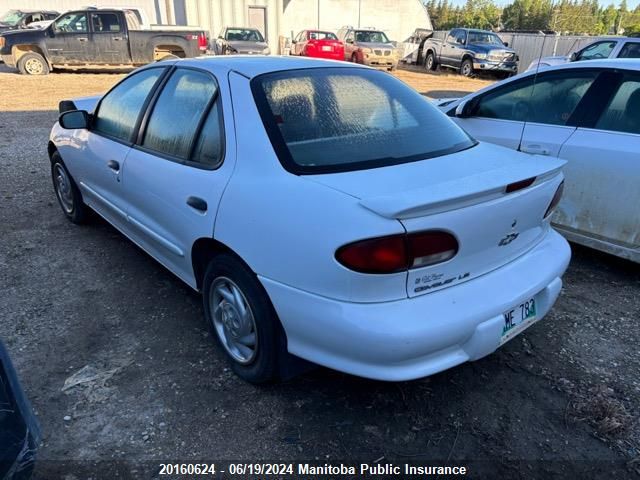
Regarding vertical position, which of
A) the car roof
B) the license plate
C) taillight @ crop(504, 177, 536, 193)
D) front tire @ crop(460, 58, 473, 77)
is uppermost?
the car roof

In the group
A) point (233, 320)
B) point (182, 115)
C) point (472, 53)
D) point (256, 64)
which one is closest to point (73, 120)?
point (182, 115)

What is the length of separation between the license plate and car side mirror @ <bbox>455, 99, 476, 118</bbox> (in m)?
2.45

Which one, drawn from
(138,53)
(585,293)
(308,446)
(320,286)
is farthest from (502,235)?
(138,53)

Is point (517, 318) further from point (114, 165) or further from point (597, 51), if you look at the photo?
point (597, 51)

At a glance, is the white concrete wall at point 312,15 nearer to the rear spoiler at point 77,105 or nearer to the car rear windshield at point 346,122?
the rear spoiler at point 77,105

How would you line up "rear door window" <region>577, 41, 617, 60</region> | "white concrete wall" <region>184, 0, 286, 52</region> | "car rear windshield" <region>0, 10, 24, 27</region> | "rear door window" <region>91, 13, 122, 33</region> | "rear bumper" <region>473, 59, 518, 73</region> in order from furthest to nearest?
"white concrete wall" <region>184, 0, 286, 52</region> < "car rear windshield" <region>0, 10, 24, 27</region> < "rear bumper" <region>473, 59, 518, 73</region> < "rear door window" <region>91, 13, 122, 33</region> < "rear door window" <region>577, 41, 617, 60</region>

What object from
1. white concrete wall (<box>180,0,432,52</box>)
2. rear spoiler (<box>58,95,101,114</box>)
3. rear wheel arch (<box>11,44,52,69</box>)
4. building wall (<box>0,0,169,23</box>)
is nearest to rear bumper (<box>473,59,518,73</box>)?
white concrete wall (<box>180,0,432,52</box>)

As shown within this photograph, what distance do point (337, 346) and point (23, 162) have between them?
6333 mm

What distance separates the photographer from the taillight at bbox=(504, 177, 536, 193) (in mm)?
2156

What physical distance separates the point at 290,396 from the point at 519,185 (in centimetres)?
150

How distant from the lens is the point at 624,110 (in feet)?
11.6

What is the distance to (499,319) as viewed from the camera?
214cm

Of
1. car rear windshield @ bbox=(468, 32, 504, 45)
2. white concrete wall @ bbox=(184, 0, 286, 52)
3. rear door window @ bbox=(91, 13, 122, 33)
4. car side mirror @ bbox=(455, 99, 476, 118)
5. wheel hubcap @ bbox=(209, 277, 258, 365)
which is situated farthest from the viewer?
white concrete wall @ bbox=(184, 0, 286, 52)

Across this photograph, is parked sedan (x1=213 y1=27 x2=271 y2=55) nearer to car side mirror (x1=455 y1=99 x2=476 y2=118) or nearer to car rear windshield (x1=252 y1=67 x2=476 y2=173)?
car side mirror (x1=455 y1=99 x2=476 y2=118)
